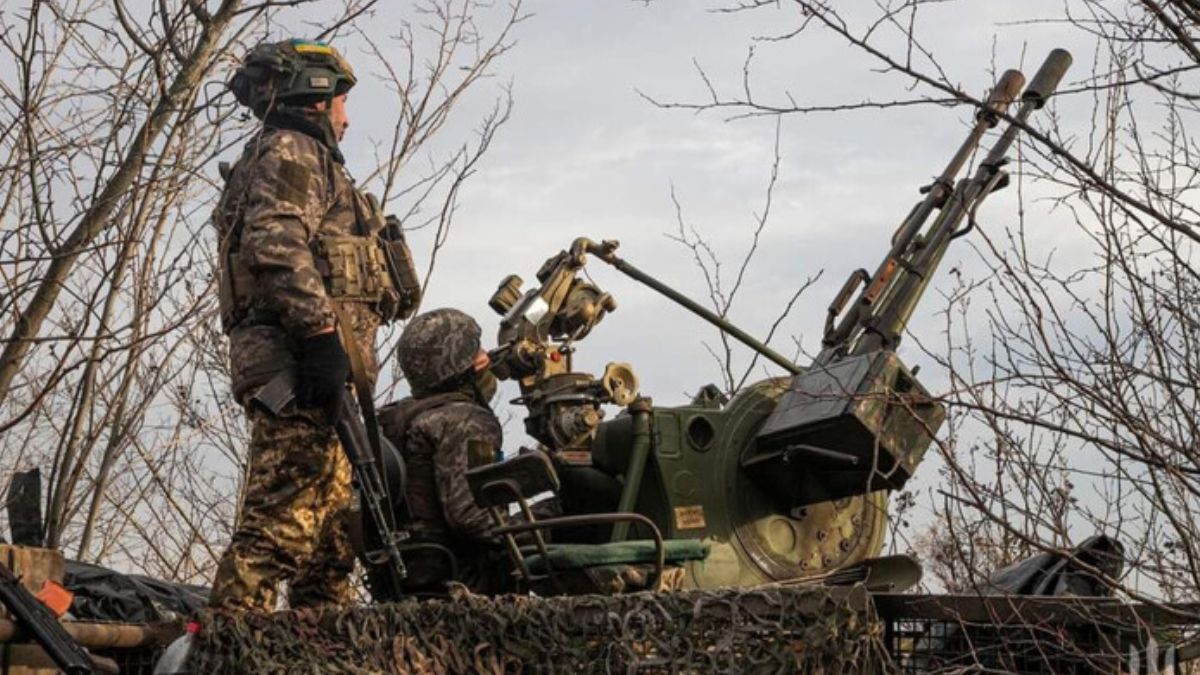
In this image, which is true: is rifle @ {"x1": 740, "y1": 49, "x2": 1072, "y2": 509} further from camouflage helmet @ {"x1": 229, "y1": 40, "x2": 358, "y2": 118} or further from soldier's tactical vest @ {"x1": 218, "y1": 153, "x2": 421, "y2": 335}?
camouflage helmet @ {"x1": 229, "y1": 40, "x2": 358, "y2": 118}

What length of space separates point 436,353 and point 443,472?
1.84 ft

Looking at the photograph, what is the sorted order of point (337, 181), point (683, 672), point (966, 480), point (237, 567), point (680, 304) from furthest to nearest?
1. point (680, 304)
2. point (337, 181)
3. point (237, 567)
4. point (683, 672)
5. point (966, 480)

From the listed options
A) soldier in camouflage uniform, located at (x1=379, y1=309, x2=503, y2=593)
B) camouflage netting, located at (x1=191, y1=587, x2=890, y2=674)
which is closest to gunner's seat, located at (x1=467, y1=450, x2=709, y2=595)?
soldier in camouflage uniform, located at (x1=379, y1=309, x2=503, y2=593)

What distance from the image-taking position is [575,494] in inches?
300

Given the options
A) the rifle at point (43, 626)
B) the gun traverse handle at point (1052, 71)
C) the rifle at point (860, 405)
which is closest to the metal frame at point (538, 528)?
the rifle at point (860, 405)

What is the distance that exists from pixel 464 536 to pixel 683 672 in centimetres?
189

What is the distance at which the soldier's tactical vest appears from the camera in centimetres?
732

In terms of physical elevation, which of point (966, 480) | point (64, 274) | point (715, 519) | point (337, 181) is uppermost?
point (337, 181)

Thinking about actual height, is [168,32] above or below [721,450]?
above

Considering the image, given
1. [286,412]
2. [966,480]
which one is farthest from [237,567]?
[966,480]

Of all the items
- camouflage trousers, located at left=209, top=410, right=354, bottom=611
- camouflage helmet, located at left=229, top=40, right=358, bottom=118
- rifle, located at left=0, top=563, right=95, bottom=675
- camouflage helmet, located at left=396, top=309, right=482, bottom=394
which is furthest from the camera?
camouflage helmet, located at left=396, top=309, right=482, bottom=394

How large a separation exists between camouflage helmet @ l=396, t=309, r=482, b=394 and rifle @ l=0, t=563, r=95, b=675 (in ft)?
5.82

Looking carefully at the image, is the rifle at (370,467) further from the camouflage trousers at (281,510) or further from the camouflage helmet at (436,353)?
the camouflage helmet at (436,353)

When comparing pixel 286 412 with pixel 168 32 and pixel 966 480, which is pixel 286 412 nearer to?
pixel 168 32
